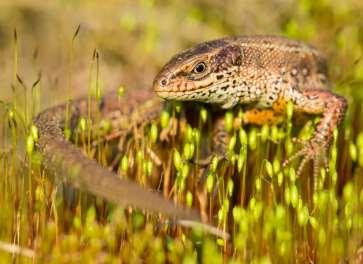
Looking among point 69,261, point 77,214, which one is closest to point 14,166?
point 77,214

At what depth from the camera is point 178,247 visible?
3414mm

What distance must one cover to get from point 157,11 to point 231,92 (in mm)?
2492

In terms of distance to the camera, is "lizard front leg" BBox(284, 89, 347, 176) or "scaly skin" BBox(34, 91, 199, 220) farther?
"lizard front leg" BBox(284, 89, 347, 176)

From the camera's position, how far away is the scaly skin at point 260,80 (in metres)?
3.80

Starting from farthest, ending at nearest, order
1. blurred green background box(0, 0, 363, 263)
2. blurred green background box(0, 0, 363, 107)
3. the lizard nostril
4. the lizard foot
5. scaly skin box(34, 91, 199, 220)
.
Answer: blurred green background box(0, 0, 363, 107), blurred green background box(0, 0, 363, 263), the lizard foot, the lizard nostril, scaly skin box(34, 91, 199, 220)

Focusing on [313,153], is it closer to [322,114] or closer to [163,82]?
[322,114]

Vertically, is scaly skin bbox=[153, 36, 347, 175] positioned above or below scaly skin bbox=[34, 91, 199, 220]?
above

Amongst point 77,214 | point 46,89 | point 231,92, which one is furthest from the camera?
point 46,89

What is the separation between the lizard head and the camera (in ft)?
12.3

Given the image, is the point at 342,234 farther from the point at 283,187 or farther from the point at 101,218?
the point at 101,218

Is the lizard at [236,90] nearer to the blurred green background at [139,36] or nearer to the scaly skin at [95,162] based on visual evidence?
the scaly skin at [95,162]

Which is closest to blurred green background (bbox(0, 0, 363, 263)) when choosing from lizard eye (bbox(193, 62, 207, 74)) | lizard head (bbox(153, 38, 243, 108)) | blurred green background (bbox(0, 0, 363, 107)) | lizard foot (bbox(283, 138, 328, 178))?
blurred green background (bbox(0, 0, 363, 107))

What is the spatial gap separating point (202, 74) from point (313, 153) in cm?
68

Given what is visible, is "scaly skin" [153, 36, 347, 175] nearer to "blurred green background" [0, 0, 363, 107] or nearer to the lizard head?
the lizard head
